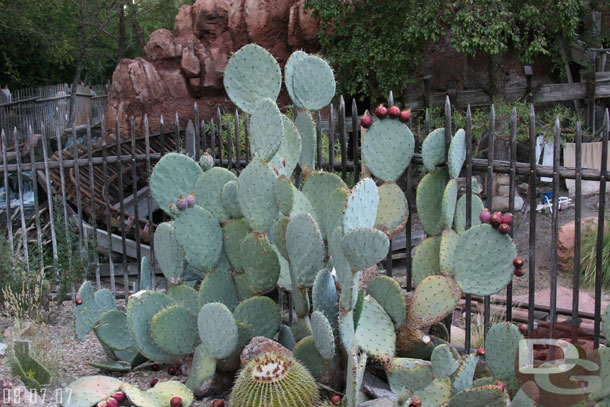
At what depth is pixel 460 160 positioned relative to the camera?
3.56 meters

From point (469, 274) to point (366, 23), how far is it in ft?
28.2

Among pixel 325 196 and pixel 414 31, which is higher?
pixel 414 31

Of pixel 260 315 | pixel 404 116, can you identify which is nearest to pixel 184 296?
pixel 260 315

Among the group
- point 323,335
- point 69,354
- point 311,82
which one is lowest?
point 69,354

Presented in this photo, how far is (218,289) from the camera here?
378 centimetres

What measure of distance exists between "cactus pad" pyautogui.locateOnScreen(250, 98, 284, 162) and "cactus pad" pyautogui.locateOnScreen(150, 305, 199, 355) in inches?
41.0

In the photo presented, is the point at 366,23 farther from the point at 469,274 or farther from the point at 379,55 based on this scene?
the point at 469,274

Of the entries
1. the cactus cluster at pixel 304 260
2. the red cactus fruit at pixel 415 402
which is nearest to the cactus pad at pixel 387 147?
the cactus cluster at pixel 304 260

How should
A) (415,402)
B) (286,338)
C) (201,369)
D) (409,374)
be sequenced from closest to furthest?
1. (415,402)
2. (409,374)
3. (201,369)
4. (286,338)

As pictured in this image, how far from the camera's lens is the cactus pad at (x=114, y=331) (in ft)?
12.8

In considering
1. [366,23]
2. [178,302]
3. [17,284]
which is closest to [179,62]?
Result: [366,23]

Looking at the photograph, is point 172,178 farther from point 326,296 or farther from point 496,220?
point 496,220

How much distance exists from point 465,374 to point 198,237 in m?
1.75

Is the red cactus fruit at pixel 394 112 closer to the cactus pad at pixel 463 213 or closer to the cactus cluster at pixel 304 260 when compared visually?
the cactus cluster at pixel 304 260
